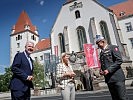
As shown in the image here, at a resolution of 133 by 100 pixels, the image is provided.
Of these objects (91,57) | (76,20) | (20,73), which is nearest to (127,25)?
(76,20)

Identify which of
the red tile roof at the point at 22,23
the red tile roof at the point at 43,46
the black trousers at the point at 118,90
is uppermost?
the red tile roof at the point at 22,23

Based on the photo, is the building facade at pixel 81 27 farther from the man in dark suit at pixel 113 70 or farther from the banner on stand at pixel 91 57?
the man in dark suit at pixel 113 70

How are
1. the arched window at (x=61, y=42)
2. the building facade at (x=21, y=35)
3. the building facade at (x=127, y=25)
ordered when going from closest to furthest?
the building facade at (x=127, y=25)
the arched window at (x=61, y=42)
the building facade at (x=21, y=35)

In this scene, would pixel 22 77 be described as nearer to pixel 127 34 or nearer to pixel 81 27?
pixel 81 27

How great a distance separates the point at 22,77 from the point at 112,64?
6.95 feet

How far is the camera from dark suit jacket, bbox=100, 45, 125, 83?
14.7 feet

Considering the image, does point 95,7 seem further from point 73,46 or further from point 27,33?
point 27,33

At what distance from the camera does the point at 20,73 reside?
4641mm

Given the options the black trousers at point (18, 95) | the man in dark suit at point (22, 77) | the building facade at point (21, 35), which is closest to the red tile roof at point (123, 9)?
the building facade at point (21, 35)

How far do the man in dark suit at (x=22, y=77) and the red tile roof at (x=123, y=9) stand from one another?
38.8 meters

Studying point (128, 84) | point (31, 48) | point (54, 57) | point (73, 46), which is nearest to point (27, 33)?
point (73, 46)

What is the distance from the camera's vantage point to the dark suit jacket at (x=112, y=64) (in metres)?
4.48

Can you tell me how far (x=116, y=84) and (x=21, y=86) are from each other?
86.1 inches

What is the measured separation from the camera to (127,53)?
36.7m
